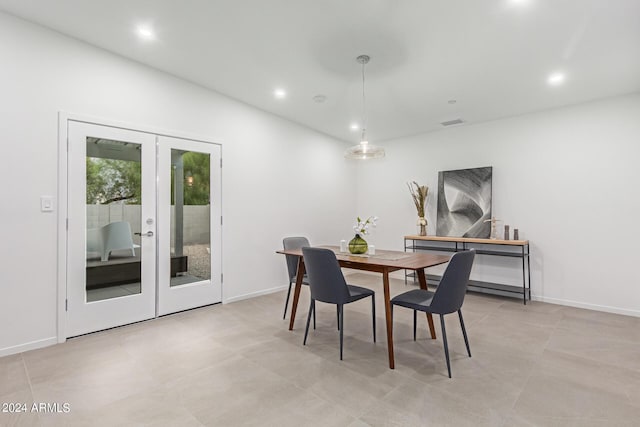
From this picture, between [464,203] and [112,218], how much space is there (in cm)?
483

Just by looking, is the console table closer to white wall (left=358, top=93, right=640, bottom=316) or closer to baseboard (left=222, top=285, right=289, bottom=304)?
white wall (left=358, top=93, right=640, bottom=316)

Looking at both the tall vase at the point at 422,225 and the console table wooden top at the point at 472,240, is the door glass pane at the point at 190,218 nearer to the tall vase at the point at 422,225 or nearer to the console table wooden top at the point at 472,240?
the console table wooden top at the point at 472,240

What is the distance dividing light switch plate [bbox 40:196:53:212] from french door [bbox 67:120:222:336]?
141 mm

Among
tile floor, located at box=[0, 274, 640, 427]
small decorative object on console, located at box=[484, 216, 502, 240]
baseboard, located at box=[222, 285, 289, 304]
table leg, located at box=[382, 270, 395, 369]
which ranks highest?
small decorative object on console, located at box=[484, 216, 502, 240]

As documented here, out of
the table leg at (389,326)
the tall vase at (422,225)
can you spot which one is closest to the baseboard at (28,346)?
the table leg at (389,326)

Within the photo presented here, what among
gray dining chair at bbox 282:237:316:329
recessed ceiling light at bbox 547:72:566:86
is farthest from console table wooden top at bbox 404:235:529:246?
gray dining chair at bbox 282:237:316:329

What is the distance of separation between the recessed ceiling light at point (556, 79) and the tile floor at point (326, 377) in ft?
8.82

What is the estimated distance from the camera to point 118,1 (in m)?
2.41

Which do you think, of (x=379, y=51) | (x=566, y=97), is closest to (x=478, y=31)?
(x=379, y=51)

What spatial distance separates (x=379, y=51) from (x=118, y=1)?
7.24 feet

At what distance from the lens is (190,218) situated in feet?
12.7

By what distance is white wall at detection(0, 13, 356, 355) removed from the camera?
2.65m

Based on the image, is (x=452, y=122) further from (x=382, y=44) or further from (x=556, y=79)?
(x=382, y=44)

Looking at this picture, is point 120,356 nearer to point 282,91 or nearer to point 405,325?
point 405,325
